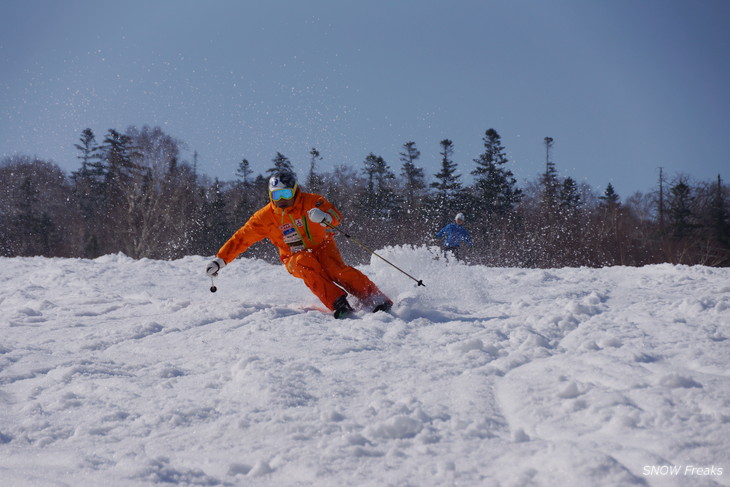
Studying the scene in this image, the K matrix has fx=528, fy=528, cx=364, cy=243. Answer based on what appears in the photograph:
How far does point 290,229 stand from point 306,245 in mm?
234

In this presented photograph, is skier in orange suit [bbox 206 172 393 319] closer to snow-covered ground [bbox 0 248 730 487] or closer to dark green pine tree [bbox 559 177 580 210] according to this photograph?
snow-covered ground [bbox 0 248 730 487]

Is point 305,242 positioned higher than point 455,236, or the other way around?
point 455,236

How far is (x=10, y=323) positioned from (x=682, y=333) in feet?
18.1

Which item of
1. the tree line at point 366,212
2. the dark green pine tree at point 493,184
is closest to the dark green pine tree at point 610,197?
the tree line at point 366,212

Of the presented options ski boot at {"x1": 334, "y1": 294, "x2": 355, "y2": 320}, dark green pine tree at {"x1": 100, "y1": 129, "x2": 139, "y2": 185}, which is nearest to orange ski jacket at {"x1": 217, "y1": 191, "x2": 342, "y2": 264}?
ski boot at {"x1": 334, "y1": 294, "x2": 355, "y2": 320}

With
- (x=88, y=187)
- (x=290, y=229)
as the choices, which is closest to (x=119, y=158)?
(x=88, y=187)

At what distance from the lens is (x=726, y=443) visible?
1983mm

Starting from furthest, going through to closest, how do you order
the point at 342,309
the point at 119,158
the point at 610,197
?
the point at 610,197 < the point at 119,158 < the point at 342,309

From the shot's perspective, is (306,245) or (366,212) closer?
(306,245)

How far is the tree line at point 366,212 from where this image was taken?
23312 millimetres

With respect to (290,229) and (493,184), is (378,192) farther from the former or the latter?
(290,229)

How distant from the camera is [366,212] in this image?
34.1 metres

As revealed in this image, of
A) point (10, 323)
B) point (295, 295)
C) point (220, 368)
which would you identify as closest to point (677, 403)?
point (220, 368)

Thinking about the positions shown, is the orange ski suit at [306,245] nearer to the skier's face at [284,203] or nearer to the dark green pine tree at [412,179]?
the skier's face at [284,203]
